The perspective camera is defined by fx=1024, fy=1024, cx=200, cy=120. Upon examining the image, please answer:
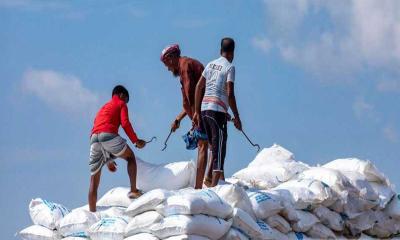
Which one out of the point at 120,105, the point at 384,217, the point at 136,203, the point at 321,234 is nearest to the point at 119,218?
the point at 136,203

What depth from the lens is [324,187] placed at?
363 inches

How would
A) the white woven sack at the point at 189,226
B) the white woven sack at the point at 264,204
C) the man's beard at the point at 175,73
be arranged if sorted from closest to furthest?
the white woven sack at the point at 189,226
the white woven sack at the point at 264,204
the man's beard at the point at 175,73

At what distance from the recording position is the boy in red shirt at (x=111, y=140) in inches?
358

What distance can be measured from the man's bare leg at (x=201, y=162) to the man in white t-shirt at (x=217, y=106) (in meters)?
0.08

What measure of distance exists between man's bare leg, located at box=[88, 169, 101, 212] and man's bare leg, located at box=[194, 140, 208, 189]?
942 mm

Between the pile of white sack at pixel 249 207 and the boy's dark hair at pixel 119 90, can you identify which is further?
the boy's dark hair at pixel 119 90

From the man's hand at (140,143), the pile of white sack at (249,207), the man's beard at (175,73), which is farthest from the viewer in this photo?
the man's beard at (175,73)

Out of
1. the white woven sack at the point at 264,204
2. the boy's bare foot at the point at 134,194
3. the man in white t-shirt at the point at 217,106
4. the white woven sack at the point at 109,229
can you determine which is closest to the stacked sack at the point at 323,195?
the white woven sack at the point at 264,204

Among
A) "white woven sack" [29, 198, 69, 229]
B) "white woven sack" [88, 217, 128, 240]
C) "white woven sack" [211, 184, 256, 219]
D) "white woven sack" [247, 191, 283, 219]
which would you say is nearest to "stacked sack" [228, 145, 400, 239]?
"white woven sack" [247, 191, 283, 219]

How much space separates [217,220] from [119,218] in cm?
86

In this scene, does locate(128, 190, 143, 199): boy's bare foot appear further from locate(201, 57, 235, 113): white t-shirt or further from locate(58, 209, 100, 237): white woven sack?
locate(201, 57, 235, 113): white t-shirt

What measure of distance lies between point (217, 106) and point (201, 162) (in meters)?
0.53

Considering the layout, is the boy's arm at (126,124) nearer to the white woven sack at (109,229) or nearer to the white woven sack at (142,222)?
the white woven sack at (109,229)

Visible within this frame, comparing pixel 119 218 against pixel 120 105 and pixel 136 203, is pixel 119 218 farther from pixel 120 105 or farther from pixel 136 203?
pixel 120 105
